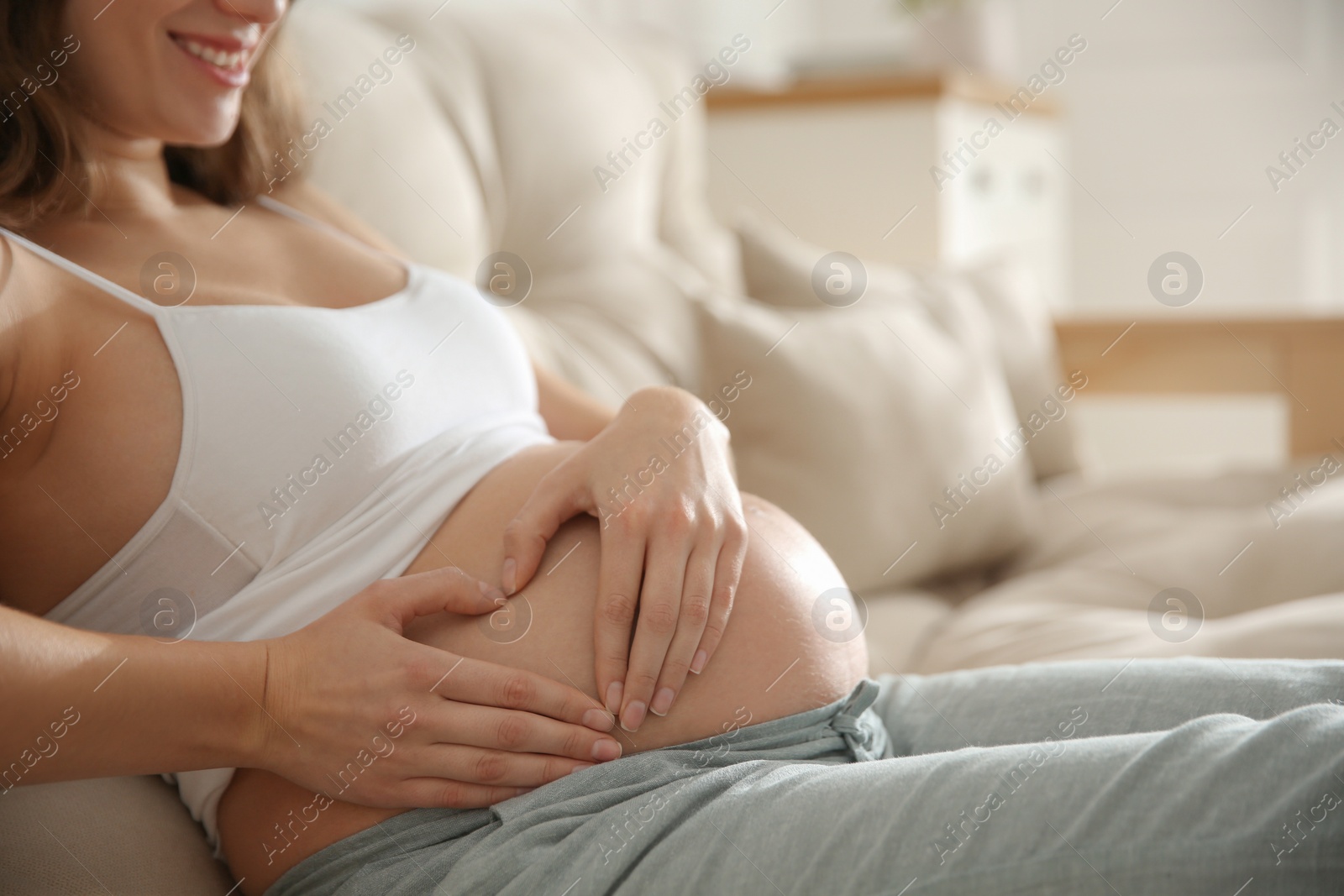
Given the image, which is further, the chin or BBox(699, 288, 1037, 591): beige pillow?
BBox(699, 288, 1037, 591): beige pillow

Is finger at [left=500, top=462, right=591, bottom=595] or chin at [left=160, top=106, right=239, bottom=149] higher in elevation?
chin at [left=160, top=106, right=239, bottom=149]

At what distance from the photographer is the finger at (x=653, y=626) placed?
2.08 ft

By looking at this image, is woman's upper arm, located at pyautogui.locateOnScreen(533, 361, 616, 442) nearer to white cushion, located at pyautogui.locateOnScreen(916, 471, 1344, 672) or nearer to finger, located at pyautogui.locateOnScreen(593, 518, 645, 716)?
finger, located at pyautogui.locateOnScreen(593, 518, 645, 716)

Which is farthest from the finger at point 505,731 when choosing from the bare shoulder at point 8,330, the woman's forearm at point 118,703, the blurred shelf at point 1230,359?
the blurred shelf at point 1230,359

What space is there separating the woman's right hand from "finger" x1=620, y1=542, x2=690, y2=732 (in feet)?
0.06

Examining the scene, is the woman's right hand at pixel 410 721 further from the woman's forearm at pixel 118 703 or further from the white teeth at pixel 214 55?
the white teeth at pixel 214 55

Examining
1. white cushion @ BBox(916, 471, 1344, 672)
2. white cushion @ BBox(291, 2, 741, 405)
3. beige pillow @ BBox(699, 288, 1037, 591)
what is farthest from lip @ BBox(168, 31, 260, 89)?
white cushion @ BBox(916, 471, 1344, 672)

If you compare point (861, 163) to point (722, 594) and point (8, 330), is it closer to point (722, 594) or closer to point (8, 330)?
point (722, 594)

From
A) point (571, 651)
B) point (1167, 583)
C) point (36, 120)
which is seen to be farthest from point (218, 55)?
point (1167, 583)

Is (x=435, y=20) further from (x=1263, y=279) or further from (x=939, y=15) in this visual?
(x=1263, y=279)

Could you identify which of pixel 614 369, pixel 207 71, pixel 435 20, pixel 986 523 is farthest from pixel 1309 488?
pixel 207 71

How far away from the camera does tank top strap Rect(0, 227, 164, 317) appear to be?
27.4 inches

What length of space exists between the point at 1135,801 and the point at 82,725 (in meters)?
0.52

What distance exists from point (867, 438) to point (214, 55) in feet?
2.63
